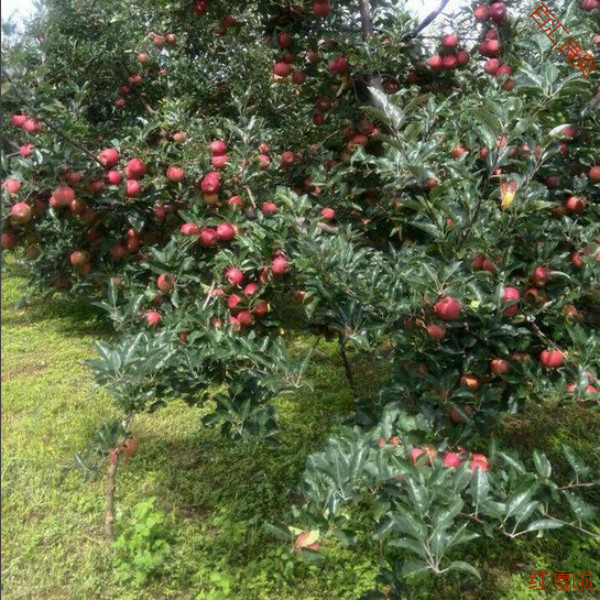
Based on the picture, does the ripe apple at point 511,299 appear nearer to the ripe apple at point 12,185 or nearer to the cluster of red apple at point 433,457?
the cluster of red apple at point 433,457

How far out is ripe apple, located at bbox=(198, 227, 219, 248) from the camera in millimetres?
1923

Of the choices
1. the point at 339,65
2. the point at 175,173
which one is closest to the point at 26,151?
the point at 175,173

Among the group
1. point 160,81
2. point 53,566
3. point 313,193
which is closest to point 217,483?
point 53,566

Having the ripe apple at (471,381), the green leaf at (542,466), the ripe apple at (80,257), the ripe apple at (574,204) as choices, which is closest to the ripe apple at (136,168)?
the ripe apple at (80,257)

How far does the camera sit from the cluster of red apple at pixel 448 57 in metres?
2.13

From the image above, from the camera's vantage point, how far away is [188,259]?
73.4 inches

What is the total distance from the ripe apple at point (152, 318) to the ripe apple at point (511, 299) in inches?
39.0

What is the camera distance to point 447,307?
139 cm

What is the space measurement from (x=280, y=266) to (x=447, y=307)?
519 mm

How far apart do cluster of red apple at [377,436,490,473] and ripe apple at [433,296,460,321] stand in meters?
0.31

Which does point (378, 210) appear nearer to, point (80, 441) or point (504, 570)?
point (504, 570)

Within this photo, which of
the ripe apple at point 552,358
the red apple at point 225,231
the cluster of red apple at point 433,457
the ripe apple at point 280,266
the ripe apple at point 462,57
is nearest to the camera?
the cluster of red apple at point 433,457

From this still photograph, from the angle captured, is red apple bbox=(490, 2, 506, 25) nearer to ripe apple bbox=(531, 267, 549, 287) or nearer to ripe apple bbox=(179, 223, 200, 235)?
ripe apple bbox=(531, 267, 549, 287)

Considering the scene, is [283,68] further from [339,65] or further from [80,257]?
[80,257]
